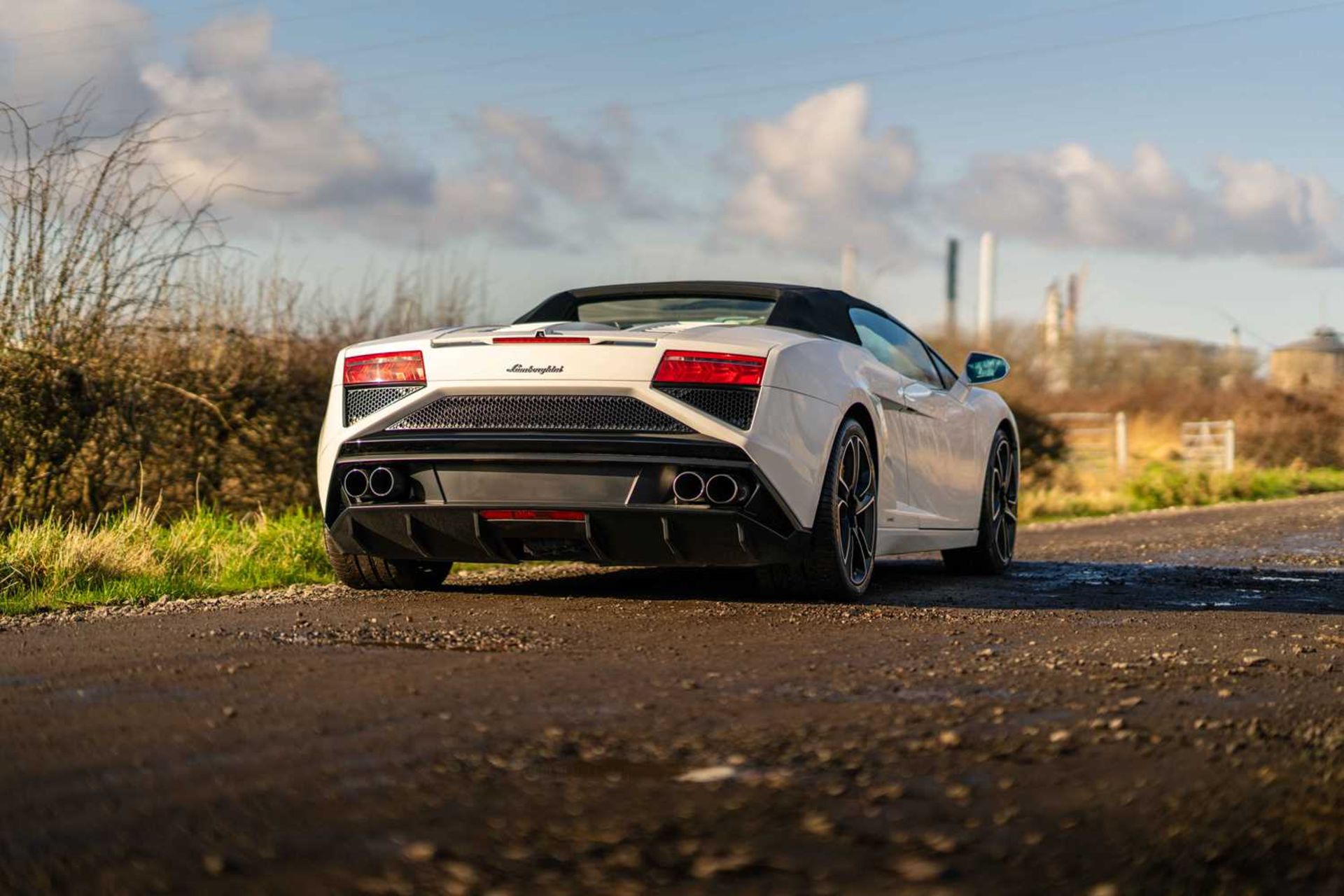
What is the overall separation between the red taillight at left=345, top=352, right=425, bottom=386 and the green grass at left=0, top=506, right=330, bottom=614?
132 centimetres

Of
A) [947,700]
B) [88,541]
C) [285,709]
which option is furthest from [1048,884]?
[88,541]

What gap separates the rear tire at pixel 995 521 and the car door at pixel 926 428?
0.67ft

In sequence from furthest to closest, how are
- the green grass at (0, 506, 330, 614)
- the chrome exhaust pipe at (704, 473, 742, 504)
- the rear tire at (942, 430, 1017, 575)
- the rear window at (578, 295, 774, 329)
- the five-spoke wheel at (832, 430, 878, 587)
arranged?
the rear tire at (942, 430, 1017, 575) < the rear window at (578, 295, 774, 329) < the green grass at (0, 506, 330, 614) < the five-spoke wheel at (832, 430, 878, 587) < the chrome exhaust pipe at (704, 473, 742, 504)

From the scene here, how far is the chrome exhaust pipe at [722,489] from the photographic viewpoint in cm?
652

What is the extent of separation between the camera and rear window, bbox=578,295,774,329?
8.03 m

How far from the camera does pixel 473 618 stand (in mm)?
6379

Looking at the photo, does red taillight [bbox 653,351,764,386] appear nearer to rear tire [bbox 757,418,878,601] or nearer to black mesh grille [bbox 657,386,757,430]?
black mesh grille [bbox 657,386,757,430]

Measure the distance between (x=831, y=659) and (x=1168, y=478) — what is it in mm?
18846

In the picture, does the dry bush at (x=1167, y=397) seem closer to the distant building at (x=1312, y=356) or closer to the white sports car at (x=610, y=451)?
the distant building at (x=1312, y=356)

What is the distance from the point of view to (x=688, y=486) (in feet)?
21.5

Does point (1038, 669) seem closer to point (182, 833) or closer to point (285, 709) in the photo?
point (285, 709)

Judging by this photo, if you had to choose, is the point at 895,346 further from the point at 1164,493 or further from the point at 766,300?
the point at 1164,493

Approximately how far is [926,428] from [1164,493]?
15.0m

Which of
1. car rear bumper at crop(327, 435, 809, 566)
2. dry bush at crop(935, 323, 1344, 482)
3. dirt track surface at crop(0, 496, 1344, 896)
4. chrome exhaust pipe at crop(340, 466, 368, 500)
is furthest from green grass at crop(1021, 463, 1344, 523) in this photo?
dirt track surface at crop(0, 496, 1344, 896)
